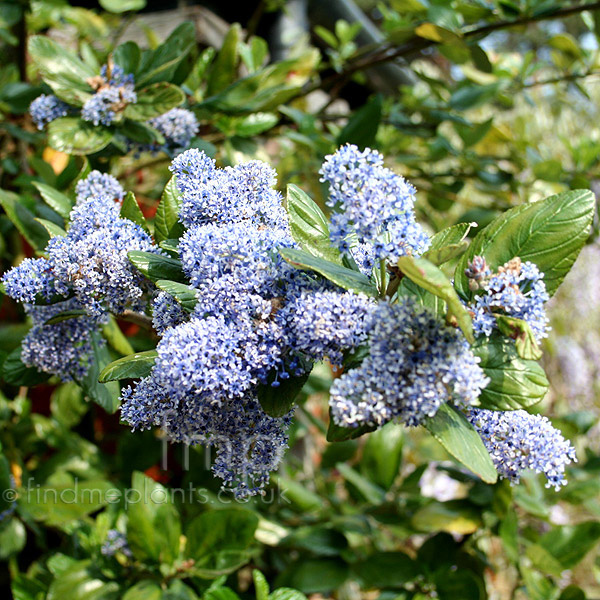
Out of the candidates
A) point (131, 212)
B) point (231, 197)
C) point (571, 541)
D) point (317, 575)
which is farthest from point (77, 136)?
point (571, 541)

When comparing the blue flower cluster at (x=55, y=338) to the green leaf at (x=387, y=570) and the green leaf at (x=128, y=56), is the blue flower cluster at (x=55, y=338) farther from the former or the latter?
the green leaf at (x=387, y=570)

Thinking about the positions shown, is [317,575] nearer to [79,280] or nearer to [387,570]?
[387,570]

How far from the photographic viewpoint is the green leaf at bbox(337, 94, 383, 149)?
5.88 ft

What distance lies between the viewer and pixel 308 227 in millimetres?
884

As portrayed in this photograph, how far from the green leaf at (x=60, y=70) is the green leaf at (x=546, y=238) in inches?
37.5

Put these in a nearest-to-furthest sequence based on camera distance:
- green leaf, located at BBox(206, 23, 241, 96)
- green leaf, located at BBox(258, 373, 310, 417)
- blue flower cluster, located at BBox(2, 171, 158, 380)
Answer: green leaf, located at BBox(258, 373, 310, 417), blue flower cluster, located at BBox(2, 171, 158, 380), green leaf, located at BBox(206, 23, 241, 96)

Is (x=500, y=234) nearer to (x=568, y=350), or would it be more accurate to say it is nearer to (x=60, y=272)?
(x=60, y=272)

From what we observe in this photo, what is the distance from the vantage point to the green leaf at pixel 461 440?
0.71 metres

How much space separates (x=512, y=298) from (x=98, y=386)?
776mm

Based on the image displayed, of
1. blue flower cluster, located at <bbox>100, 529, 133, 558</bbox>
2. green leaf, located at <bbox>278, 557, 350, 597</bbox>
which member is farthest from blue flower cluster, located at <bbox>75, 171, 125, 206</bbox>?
green leaf, located at <bbox>278, 557, 350, 597</bbox>

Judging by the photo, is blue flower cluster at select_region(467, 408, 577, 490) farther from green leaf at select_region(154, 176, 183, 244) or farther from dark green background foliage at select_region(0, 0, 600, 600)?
green leaf at select_region(154, 176, 183, 244)

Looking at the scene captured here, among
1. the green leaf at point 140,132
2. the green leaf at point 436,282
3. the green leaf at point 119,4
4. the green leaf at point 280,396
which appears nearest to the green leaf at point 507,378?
the green leaf at point 436,282

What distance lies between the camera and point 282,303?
811 millimetres

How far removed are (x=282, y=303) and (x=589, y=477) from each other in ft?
6.00
